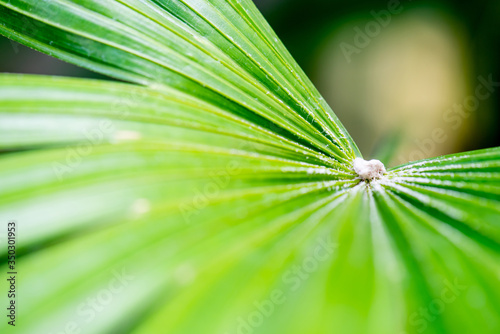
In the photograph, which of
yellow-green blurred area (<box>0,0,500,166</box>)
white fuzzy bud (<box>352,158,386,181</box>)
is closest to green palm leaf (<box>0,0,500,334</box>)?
white fuzzy bud (<box>352,158,386,181</box>)

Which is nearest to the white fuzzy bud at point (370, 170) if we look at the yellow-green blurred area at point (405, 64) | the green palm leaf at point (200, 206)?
the green palm leaf at point (200, 206)

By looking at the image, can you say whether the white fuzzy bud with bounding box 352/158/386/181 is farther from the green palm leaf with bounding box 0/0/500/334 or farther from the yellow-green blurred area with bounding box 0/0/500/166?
the yellow-green blurred area with bounding box 0/0/500/166

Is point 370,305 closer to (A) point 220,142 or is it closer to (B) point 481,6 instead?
(A) point 220,142

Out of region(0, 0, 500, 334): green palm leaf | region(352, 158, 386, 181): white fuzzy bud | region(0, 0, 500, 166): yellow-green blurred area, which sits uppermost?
region(0, 0, 500, 166): yellow-green blurred area

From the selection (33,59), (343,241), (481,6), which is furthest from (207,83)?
(481,6)

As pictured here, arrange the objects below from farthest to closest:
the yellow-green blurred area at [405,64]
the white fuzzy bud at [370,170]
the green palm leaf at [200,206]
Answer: the yellow-green blurred area at [405,64]
the white fuzzy bud at [370,170]
the green palm leaf at [200,206]

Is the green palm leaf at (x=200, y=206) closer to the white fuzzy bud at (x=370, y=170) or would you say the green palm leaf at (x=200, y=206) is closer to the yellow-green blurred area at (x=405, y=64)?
the white fuzzy bud at (x=370, y=170)
